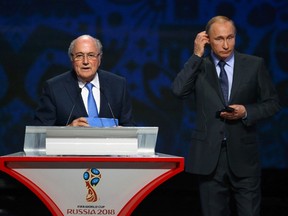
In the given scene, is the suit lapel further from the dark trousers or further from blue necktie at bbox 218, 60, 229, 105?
the dark trousers

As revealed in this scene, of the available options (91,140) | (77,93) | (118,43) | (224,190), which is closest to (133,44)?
(118,43)

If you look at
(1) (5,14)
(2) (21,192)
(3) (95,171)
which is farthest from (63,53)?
(3) (95,171)

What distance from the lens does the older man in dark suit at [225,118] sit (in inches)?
133

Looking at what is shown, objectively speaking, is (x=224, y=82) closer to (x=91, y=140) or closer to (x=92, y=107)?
(x=92, y=107)

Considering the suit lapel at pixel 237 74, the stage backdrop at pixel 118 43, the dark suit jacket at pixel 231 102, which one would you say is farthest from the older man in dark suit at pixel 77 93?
the stage backdrop at pixel 118 43

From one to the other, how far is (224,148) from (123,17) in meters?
2.26

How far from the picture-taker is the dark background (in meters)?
5.34

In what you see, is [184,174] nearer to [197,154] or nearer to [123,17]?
[123,17]

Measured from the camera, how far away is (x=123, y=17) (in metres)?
5.37

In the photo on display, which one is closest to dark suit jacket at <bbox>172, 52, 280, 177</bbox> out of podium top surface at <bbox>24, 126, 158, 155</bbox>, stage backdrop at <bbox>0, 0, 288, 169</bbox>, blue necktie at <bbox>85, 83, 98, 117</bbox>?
blue necktie at <bbox>85, 83, 98, 117</bbox>

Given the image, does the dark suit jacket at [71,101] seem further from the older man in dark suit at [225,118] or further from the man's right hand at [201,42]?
the man's right hand at [201,42]

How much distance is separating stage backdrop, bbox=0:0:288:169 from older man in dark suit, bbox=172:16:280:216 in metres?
1.91

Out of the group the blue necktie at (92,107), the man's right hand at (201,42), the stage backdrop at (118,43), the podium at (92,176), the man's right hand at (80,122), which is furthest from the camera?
the stage backdrop at (118,43)

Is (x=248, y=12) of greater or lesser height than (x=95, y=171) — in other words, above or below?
above
